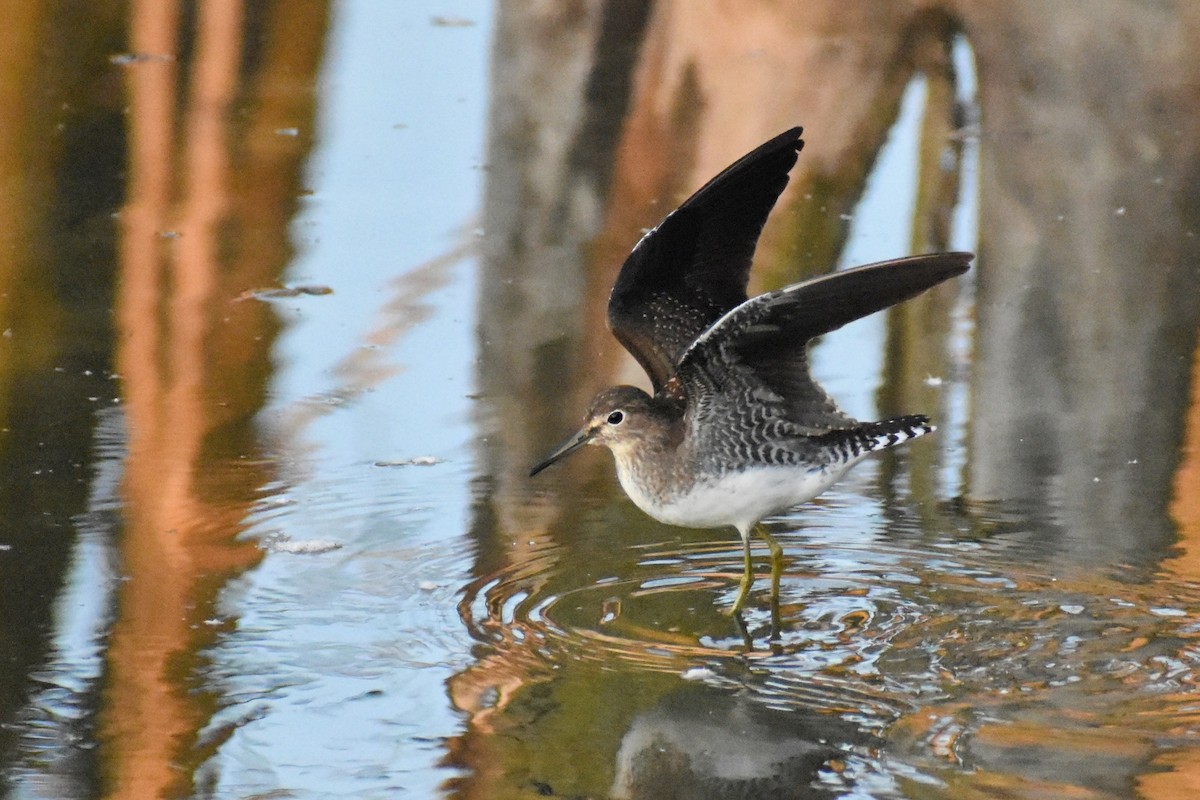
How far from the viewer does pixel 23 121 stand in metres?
9.30

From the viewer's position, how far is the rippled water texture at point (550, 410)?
4.23m

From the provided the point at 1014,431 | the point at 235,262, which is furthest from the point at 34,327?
the point at 1014,431

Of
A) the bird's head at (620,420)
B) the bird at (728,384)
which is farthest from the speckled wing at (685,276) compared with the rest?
the bird's head at (620,420)

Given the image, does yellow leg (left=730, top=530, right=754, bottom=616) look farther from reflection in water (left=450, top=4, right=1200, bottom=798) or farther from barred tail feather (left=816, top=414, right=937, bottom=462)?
barred tail feather (left=816, top=414, right=937, bottom=462)

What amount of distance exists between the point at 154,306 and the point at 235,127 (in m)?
2.55

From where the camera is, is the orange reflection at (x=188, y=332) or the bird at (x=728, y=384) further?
the bird at (x=728, y=384)

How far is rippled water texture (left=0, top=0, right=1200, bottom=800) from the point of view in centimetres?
423

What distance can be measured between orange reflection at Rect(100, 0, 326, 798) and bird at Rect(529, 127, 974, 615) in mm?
1083

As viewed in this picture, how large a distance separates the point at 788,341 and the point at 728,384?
0.22 meters

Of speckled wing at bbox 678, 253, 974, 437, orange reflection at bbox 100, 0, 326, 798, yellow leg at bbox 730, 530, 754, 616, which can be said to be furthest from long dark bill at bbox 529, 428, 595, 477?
orange reflection at bbox 100, 0, 326, 798

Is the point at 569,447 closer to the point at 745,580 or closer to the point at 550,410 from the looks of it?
the point at 745,580

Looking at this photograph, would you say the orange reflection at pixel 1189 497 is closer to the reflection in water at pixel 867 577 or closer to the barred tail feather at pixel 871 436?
the reflection in water at pixel 867 577

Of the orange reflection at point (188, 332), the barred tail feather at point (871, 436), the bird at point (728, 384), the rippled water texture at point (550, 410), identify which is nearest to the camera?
the rippled water texture at point (550, 410)

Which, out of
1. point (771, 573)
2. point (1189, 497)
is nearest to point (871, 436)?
point (771, 573)
